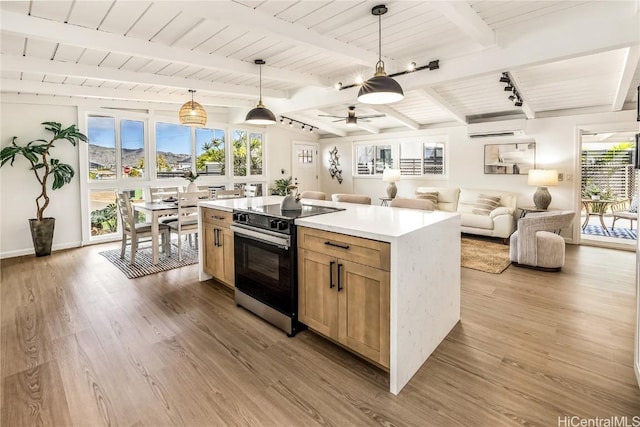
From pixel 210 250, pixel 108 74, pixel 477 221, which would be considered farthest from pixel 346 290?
pixel 477 221

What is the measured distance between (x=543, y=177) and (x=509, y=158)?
95 cm

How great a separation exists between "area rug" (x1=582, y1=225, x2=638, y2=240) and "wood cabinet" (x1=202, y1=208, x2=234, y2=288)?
705 cm

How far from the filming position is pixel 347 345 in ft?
7.34

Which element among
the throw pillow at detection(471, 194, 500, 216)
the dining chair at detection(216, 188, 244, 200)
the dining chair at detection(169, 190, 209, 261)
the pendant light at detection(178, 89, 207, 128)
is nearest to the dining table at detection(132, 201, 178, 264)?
the dining chair at detection(169, 190, 209, 261)

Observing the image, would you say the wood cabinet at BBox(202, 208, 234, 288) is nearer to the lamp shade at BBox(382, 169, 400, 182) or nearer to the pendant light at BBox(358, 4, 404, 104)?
the pendant light at BBox(358, 4, 404, 104)

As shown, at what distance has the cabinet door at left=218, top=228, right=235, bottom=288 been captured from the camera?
335 cm

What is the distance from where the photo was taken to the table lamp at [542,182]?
5555 millimetres

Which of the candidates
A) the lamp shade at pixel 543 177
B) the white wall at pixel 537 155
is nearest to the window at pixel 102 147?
the white wall at pixel 537 155

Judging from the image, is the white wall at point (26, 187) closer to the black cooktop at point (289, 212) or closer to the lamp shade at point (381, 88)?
the black cooktop at point (289, 212)

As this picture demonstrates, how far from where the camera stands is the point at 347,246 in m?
2.15

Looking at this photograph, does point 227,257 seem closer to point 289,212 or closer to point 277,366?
point 289,212

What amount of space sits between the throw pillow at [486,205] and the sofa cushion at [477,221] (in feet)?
0.42

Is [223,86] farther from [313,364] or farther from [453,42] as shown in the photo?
[313,364]

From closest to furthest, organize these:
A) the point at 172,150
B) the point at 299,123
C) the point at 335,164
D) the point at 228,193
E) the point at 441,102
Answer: the point at 441,102 → the point at 228,193 → the point at 172,150 → the point at 299,123 → the point at 335,164
